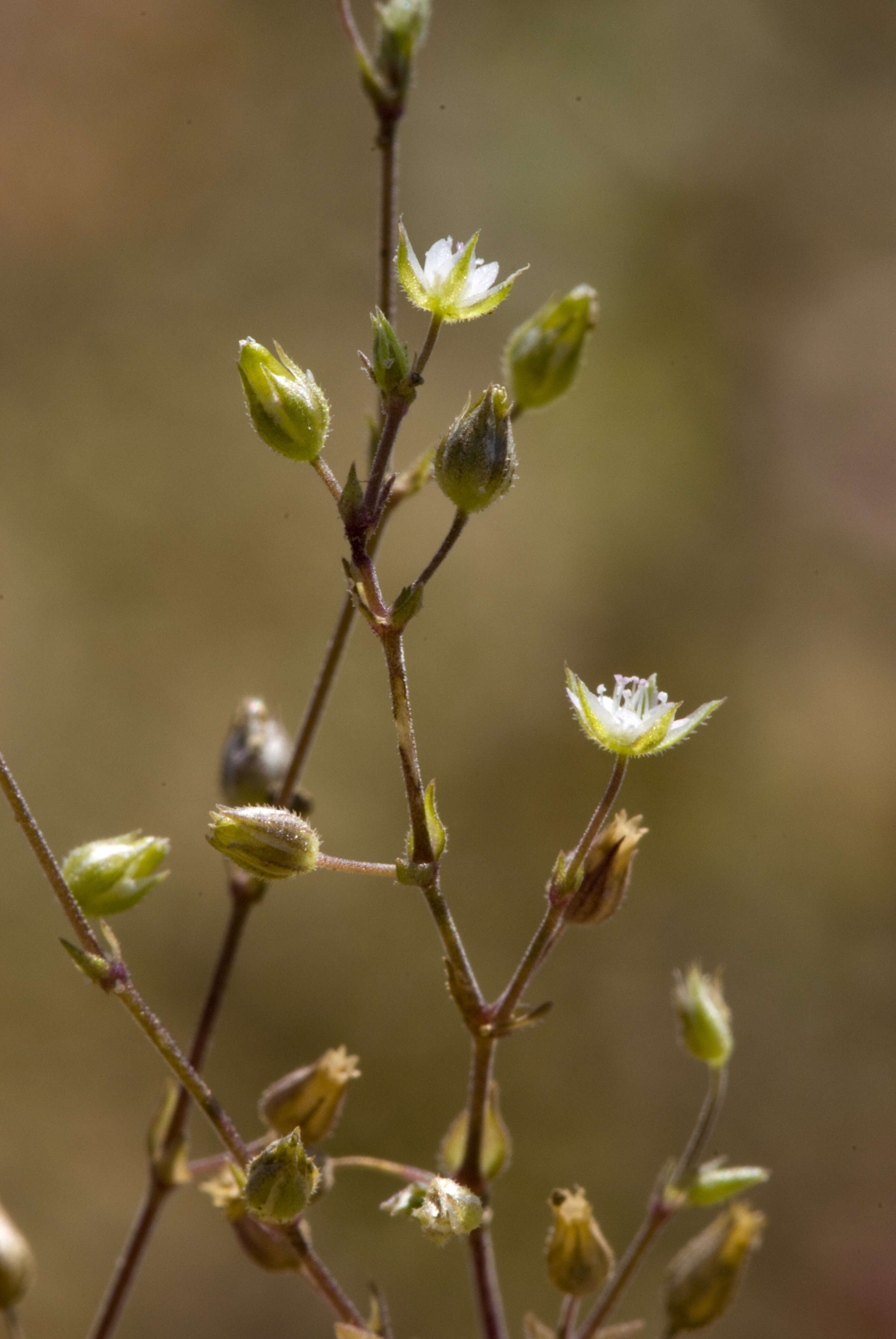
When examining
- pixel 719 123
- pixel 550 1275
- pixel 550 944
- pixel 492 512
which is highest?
pixel 719 123

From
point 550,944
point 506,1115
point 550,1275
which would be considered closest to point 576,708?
point 550,944

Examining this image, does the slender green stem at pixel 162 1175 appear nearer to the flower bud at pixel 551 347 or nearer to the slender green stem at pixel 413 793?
the slender green stem at pixel 413 793

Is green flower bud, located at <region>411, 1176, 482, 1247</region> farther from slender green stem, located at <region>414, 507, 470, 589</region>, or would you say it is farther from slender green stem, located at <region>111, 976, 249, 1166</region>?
slender green stem, located at <region>414, 507, 470, 589</region>

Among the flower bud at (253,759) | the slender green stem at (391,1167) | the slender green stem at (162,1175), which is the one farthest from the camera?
the flower bud at (253,759)

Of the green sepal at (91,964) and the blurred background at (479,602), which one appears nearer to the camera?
the green sepal at (91,964)

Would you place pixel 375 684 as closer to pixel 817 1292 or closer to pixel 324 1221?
pixel 324 1221

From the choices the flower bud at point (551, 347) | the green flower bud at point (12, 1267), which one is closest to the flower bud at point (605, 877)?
the flower bud at point (551, 347)
